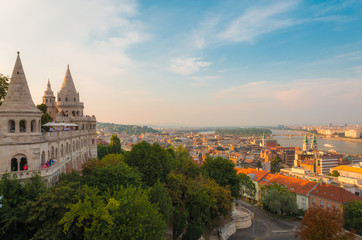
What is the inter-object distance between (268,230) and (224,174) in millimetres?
8614

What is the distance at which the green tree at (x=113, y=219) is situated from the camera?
13102 mm

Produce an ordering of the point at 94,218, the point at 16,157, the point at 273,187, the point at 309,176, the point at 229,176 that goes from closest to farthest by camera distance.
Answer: the point at 94,218 < the point at 16,157 < the point at 229,176 < the point at 273,187 < the point at 309,176

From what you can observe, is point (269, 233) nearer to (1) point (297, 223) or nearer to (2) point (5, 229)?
(1) point (297, 223)

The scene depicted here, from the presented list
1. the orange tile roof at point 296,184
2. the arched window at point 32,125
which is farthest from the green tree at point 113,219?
the orange tile roof at point 296,184

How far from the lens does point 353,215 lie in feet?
107

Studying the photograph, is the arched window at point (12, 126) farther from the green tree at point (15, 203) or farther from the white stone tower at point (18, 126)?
the green tree at point (15, 203)

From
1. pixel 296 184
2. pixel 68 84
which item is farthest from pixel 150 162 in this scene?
pixel 296 184

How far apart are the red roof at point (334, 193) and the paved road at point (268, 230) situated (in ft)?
22.2

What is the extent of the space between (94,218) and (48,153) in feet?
29.6

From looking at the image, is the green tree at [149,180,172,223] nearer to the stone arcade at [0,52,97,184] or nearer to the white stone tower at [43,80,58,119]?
the stone arcade at [0,52,97,184]

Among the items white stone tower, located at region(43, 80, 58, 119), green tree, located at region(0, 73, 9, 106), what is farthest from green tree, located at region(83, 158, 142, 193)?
white stone tower, located at region(43, 80, 58, 119)

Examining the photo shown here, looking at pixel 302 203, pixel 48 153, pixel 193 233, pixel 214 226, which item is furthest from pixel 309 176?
pixel 48 153

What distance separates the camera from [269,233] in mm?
31688

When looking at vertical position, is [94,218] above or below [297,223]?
above
